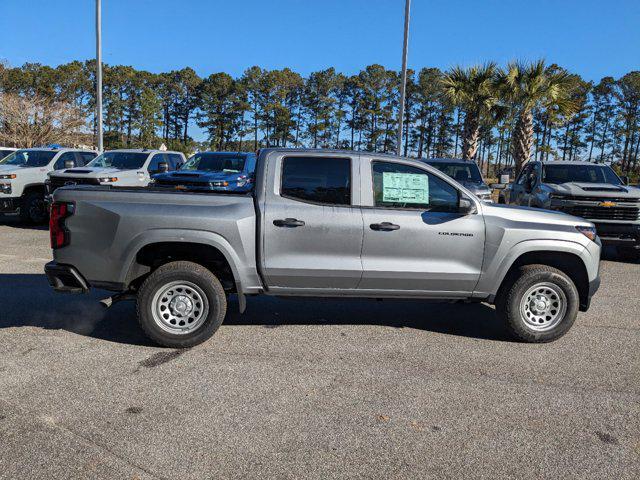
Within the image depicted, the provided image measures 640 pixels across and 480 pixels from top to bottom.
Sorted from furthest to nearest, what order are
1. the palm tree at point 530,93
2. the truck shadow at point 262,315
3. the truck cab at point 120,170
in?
the palm tree at point 530,93
the truck cab at point 120,170
the truck shadow at point 262,315

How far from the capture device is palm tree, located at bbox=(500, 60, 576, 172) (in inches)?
841

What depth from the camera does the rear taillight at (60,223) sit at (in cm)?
497

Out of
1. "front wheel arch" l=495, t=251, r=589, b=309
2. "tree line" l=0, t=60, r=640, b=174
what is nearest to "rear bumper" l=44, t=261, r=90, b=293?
"front wheel arch" l=495, t=251, r=589, b=309

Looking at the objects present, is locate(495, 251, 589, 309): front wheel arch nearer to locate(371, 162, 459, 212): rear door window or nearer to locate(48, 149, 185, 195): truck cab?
locate(371, 162, 459, 212): rear door window

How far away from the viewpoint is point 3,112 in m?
39.4

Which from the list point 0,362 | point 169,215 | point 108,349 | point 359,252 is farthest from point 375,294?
point 0,362

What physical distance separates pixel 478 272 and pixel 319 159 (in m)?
1.88

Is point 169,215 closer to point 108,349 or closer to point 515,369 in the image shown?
point 108,349

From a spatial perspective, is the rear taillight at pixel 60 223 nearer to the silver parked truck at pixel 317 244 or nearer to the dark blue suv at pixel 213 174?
the silver parked truck at pixel 317 244

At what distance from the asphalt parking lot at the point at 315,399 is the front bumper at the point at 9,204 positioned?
25.6 ft

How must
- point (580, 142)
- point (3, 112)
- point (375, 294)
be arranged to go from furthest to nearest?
point (580, 142), point (3, 112), point (375, 294)

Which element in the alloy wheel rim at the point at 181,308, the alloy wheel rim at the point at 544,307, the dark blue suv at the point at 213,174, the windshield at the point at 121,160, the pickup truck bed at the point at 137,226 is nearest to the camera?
the pickup truck bed at the point at 137,226

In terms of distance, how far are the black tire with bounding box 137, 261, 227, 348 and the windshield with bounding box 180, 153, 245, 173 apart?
7915 mm

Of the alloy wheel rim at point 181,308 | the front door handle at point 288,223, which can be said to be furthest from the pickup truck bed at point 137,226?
the alloy wheel rim at point 181,308
